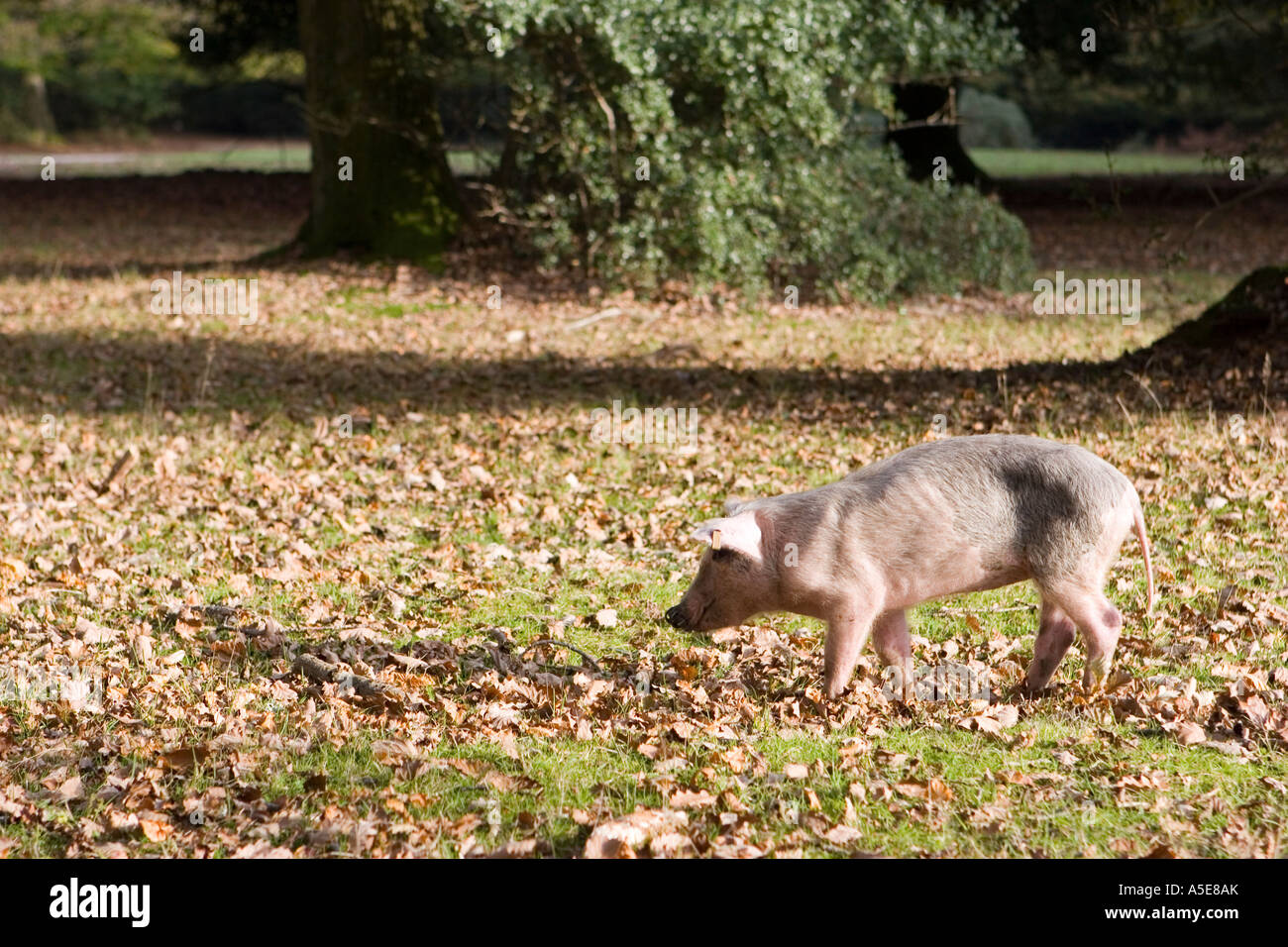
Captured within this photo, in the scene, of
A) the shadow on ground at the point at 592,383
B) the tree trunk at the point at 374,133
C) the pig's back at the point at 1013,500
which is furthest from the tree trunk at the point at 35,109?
the pig's back at the point at 1013,500

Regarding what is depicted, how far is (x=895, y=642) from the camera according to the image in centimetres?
614

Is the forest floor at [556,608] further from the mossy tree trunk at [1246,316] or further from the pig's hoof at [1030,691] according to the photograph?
the mossy tree trunk at [1246,316]

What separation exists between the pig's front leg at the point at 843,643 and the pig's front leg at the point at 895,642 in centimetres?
28

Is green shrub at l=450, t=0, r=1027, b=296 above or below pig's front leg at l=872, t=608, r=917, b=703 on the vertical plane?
above

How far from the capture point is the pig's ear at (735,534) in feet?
18.7

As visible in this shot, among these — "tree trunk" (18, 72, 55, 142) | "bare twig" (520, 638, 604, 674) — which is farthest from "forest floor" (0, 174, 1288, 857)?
"tree trunk" (18, 72, 55, 142)

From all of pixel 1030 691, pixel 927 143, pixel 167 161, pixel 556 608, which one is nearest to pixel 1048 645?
pixel 1030 691

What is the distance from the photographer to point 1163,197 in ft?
99.2

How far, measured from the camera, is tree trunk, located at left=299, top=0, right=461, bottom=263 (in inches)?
755

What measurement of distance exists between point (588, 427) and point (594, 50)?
7.06 meters

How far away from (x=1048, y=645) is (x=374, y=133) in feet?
50.6

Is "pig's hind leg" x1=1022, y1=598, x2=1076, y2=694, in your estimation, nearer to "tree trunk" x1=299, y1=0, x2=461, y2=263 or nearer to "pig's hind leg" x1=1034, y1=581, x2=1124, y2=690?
"pig's hind leg" x1=1034, y1=581, x2=1124, y2=690

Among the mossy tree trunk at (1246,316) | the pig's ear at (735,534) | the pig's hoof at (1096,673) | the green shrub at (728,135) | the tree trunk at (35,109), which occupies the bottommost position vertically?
the pig's hoof at (1096,673)
